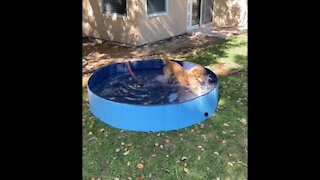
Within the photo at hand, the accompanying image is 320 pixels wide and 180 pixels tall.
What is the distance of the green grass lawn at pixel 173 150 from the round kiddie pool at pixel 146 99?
0.14m

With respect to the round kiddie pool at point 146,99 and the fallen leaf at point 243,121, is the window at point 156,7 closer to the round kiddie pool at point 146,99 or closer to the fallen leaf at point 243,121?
the round kiddie pool at point 146,99

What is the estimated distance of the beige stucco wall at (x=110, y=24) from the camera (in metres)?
10.0

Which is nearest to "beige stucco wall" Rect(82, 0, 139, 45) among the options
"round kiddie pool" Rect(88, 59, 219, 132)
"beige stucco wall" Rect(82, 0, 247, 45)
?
"beige stucco wall" Rect(82, 0, 247, 45)

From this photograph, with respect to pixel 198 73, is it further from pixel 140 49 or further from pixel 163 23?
pixel 163 23

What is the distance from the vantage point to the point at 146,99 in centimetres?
563

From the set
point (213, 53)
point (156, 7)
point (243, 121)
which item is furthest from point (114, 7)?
point (243, 121)

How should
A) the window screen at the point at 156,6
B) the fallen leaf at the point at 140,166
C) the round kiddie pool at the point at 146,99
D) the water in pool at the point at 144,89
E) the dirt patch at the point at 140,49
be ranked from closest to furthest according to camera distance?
the fallen leaf at the point at 140,166 → the round kiddie pool at the point at 146,99 → the water in pool at the point at 144,89 → the dirt patch at the point at 140,49 → the window screen at the point at 156,6

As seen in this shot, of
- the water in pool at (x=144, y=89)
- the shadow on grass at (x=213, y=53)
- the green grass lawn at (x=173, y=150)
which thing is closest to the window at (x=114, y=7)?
the shadow on grass at (x=213, y=53)

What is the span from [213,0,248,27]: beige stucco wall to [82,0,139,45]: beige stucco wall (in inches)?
192

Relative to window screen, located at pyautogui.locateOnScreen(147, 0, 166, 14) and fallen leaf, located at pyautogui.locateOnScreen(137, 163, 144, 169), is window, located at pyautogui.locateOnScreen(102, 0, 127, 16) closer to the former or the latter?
window screen, located at pyautogui.locateOnScreen(147, 0, 166, 14)

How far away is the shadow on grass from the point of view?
8.45 metres
